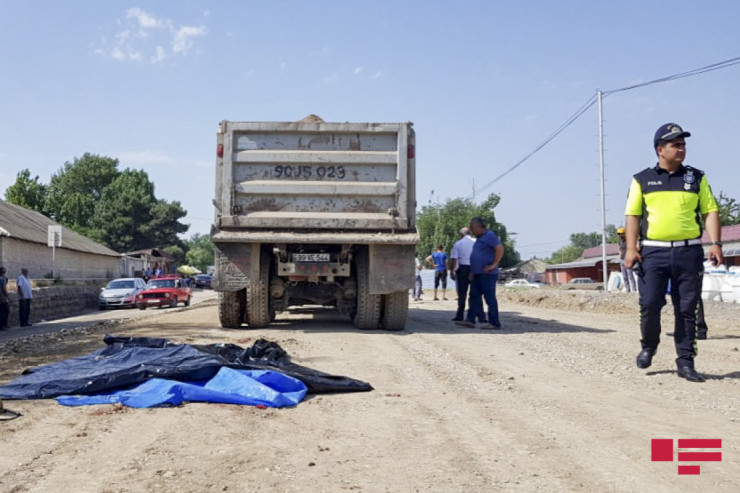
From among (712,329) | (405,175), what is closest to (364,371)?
(405,175)

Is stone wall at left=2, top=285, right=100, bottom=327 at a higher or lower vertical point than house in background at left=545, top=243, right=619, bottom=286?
lower

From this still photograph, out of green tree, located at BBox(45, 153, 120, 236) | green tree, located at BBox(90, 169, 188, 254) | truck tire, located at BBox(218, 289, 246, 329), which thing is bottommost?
truck tire, located at BBox(218, 289, 246, 329)

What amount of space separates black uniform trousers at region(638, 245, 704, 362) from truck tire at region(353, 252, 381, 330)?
4388mm

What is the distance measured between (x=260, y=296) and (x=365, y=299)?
5.02 feet

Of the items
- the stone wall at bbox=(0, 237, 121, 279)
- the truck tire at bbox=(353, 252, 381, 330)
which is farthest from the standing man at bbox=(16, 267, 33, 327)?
the truck tire at bbox=(353, 252, 381, 330)

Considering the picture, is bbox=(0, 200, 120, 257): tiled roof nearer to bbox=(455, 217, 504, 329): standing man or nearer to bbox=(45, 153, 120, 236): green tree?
bbox=(455, 217, 504, 329): standing man

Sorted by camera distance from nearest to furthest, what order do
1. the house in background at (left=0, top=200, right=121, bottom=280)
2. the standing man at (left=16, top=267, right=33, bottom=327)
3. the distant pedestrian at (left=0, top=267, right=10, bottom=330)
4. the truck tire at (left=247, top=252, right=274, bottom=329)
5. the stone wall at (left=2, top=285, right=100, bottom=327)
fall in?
the truck tire at (left=247, top=252, right=274, bottom=329) → the distant pedestrian at (left=0, top=267, right=10, bottom=330) → the standing man at (left=16, top=267, right=33, bottom=327) → the stone wall at (left=2, top=285, right=100, bottom=327) → the house in background at (left=0, top=200, right=121, bottom=280)

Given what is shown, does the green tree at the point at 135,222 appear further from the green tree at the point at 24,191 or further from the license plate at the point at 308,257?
the license plate at the point at 308,257

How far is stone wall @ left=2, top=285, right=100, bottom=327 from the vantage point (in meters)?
16.7

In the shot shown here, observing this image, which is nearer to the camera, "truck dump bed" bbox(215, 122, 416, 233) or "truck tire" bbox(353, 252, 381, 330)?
"truck dump bed" bbox(215, 122, 416, 233)

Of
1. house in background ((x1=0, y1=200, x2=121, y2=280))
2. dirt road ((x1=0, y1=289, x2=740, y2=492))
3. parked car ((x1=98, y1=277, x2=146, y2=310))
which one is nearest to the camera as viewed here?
dirt road ((x1=0, y1=289, x2=740, y2=492))

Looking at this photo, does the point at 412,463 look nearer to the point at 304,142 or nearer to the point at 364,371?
the point at 364,371

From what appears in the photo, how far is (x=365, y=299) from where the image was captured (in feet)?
29.7

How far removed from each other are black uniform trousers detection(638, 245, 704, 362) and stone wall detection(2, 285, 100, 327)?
624 inches
